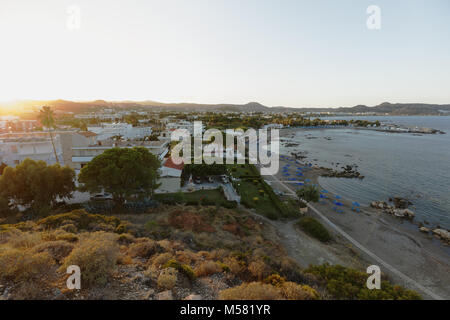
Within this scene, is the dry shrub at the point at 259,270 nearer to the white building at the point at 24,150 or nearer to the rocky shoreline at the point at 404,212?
the rocky shoreline at the point at 404,212

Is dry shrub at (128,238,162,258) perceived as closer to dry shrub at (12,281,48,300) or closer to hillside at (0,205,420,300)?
hillside at (0,205,420,300)

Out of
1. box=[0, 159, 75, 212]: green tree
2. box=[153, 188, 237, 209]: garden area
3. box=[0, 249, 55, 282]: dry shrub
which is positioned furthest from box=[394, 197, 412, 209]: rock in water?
box=[0, 159, 75, 212]: green tree

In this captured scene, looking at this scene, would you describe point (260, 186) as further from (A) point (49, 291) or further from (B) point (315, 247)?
(A) point (49, 291)

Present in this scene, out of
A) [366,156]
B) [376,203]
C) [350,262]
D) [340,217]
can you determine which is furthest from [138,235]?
[366,156]

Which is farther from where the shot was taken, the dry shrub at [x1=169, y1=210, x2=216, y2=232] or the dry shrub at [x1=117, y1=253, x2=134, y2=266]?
the dry shrub at [x1=169, y1=210, x2=216, y2=232]

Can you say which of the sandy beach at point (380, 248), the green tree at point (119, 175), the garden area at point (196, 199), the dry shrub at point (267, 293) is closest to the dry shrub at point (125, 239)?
the green tree at point (119, 175)

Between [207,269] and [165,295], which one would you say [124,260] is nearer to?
[165,295]

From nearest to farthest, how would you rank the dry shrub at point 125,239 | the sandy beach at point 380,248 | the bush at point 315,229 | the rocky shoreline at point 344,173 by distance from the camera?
the dry shrub at point 125,239 → the sandy beach at point 380,248 → the bush at point 315,229 → the rocky shoreline at point 344,173
